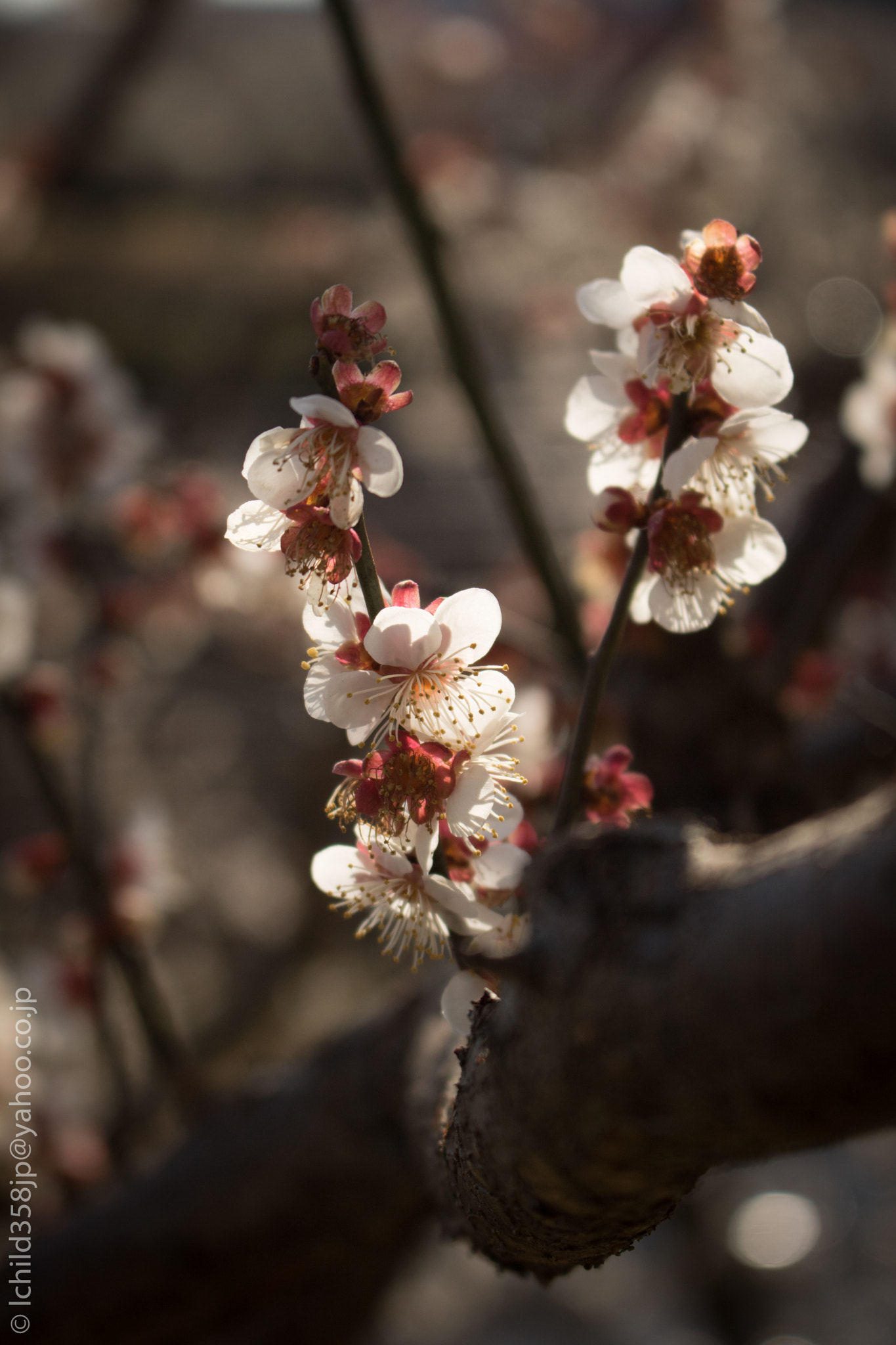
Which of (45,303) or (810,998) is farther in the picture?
(45,303)

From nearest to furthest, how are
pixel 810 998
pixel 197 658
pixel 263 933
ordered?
pixel 810 998 → pixel 263 933 → pixel 197 658

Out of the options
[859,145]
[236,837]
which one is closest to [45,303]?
[236,837]

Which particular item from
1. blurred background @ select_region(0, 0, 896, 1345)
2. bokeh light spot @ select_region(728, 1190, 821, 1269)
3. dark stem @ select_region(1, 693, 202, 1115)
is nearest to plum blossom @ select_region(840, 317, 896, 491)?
blurred background @ select_region(0, 0, 896, 1345)

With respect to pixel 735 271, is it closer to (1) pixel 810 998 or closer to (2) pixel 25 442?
(1) pixel 810 998

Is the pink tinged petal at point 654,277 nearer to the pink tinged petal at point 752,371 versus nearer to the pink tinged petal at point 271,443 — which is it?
the pink tinged petal at point 752,371

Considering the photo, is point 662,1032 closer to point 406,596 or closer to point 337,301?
point 406,596

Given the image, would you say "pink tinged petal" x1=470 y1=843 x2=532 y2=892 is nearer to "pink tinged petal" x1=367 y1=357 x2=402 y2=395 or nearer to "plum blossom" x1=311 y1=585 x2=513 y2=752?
"plum blossom" x1=311 y1=585 x2=513 y2=752
